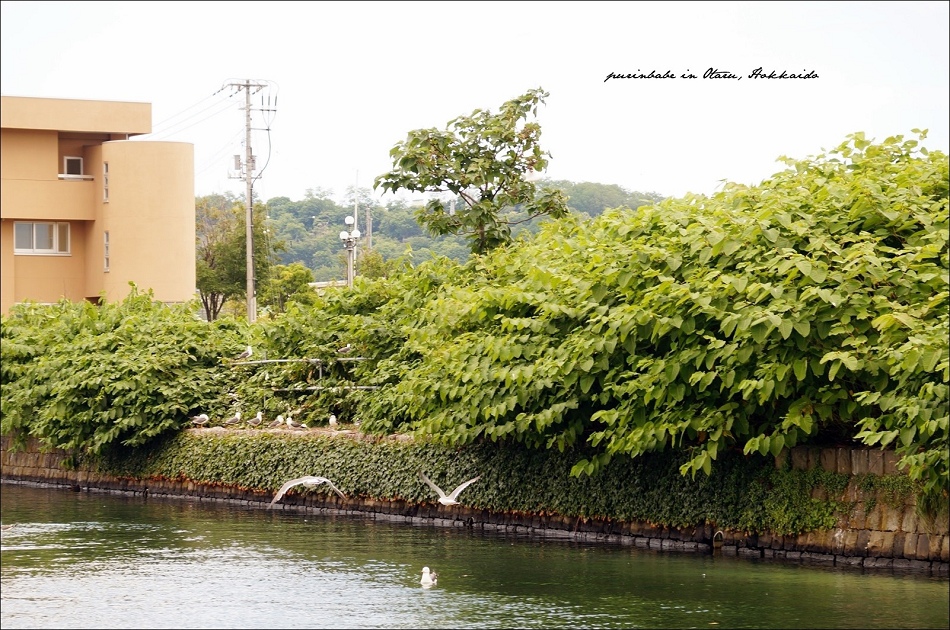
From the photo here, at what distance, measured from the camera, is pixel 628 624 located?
12.1 metres

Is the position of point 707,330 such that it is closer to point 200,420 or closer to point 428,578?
point 428,578

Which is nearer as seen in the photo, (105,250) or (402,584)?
(402,584)

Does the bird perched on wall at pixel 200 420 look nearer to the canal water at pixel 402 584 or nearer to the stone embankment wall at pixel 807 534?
the stone embankment wall at pixel 807 534

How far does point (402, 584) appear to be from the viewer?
562 inches

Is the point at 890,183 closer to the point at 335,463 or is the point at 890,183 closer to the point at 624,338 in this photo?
the point at 624,338

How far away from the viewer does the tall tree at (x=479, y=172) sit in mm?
22469

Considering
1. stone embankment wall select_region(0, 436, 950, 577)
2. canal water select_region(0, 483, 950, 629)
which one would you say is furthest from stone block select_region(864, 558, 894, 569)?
canal water select_region(0, 483, 950, 629)

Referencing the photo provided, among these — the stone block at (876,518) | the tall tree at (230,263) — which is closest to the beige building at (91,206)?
the tall tree at (230,263)

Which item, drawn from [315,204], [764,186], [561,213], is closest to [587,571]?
[764,186]

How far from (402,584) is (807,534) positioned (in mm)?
4877

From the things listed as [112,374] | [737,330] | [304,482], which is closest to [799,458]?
[737,330]

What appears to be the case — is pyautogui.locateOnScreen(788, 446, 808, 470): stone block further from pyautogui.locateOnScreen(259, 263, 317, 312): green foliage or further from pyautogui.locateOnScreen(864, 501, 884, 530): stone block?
pyautogui.locateOnScreen(259, 263, 317, 312): green foliage

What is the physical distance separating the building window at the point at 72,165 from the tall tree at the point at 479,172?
27.1m

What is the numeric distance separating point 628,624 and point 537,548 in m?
5.11
